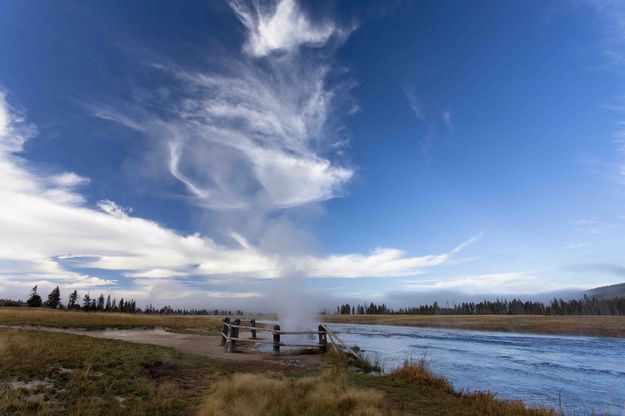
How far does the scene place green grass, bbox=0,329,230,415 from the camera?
8.52 metres

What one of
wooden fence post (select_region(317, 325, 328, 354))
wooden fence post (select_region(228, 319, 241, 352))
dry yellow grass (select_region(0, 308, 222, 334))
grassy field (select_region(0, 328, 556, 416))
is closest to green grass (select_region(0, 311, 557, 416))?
grassy field (select_region(0, 328, 556, 416))

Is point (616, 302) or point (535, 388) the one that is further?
point (616, 302)

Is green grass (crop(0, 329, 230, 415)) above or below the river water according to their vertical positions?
above

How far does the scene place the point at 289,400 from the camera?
33.0 feet

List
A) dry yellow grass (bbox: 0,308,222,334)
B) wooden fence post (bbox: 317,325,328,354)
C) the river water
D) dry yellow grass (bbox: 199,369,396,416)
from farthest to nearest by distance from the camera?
dry yellow grass (bbox: 0,308,222,334)
wooden fence post (bbox: 317,325,328,354)
the river water
dry yellow grass (bbox: 199,369,396,416)

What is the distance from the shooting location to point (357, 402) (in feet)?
32.7

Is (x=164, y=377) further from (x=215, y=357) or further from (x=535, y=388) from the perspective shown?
(x=535, y=388)

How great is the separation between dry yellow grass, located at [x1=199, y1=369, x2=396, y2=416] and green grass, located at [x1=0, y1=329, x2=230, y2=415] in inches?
40.4

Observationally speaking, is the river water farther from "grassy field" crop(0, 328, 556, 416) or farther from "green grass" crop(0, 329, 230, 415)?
"green grass" crop(0, 329, 230, 415)

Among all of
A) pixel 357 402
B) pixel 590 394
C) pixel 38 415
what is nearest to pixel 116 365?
pixel 38 415

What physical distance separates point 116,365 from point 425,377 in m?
12.4

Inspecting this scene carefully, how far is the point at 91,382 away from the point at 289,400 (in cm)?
608

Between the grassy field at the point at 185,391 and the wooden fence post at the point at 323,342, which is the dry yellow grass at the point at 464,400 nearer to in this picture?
the grassy field at the point at 185,391

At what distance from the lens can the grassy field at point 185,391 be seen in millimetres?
8883
